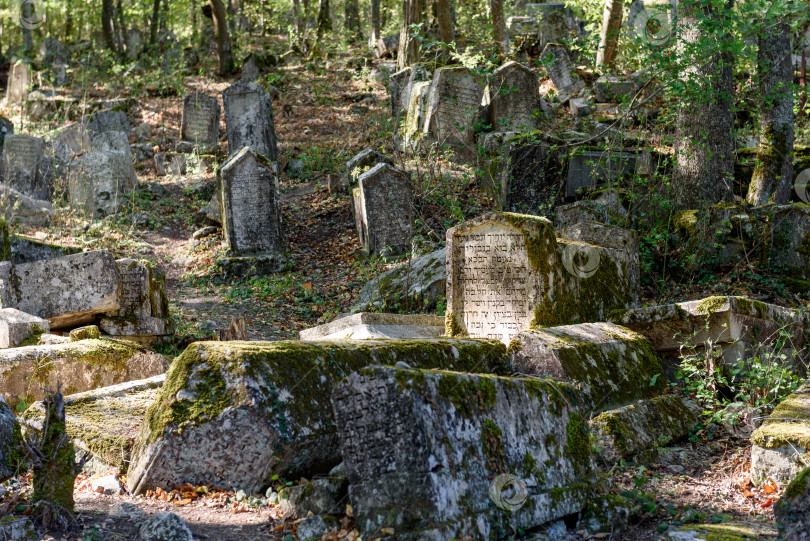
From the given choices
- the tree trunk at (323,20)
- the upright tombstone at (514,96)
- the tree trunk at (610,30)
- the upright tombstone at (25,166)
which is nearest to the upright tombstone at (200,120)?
the upright tombstone at (25,166)

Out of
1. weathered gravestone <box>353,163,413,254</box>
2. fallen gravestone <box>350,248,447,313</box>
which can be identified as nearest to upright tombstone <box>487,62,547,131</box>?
weathered gravestone <box>353,163,413,254</box>

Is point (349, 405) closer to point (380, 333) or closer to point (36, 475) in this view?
point (36, 475)

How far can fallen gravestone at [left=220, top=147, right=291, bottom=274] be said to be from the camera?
12.8 meters

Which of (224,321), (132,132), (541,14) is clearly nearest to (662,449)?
(224,321)

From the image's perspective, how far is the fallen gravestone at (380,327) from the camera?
22.1 feet

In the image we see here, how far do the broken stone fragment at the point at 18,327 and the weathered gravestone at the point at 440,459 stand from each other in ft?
16.0

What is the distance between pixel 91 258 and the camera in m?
7.98

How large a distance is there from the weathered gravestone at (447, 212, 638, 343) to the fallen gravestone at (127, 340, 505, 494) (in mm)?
3100

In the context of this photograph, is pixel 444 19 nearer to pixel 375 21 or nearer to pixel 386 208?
pixel 386 208

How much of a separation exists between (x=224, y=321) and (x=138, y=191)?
22.8ft

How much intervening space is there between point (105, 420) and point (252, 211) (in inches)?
328

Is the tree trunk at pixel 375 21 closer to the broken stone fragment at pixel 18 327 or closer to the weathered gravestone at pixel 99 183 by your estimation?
the weathered gravestone at pixel 99 183

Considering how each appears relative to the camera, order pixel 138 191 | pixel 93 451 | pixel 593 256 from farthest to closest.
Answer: pixel 138 191 → pixel 593 256 → pixel 93 451

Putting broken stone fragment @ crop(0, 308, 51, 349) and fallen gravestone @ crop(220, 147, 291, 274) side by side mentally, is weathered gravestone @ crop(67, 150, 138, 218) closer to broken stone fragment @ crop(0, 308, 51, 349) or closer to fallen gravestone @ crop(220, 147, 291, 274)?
fallen gravestone @ crop(220, 147, 291, 274)
